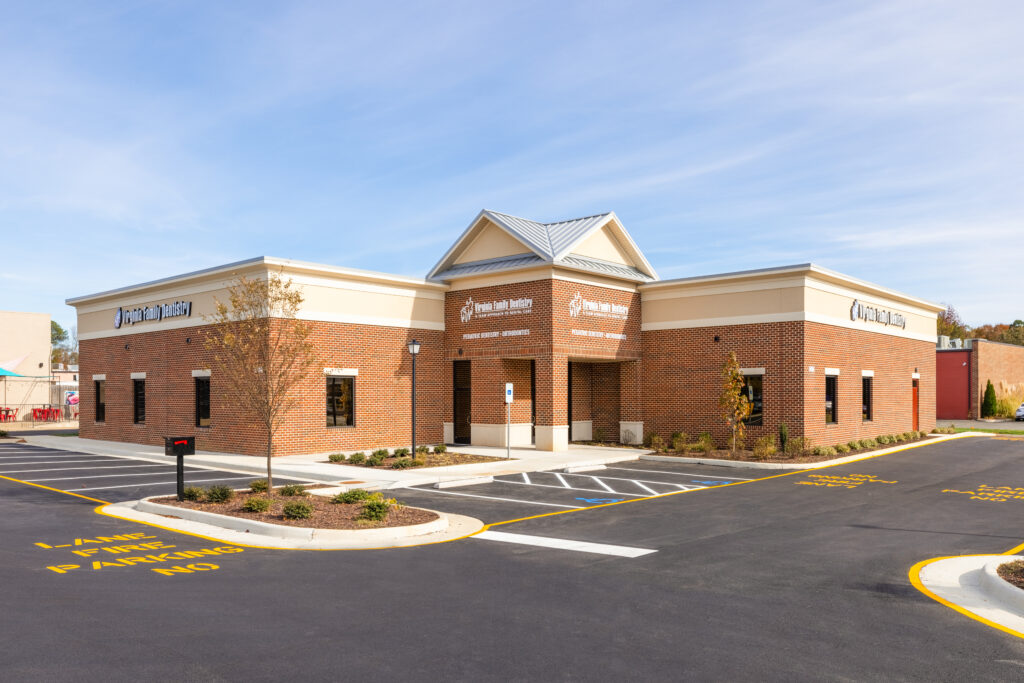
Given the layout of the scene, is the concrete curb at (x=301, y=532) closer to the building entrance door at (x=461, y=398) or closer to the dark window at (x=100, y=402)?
the building entrance door at (x=461, y=398)

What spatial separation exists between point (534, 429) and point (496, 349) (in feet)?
10.6

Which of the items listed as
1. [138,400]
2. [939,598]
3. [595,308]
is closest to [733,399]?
[595,308]

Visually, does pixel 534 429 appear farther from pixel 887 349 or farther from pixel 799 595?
pixel 799 595

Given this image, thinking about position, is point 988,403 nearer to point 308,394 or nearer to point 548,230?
point 548,230

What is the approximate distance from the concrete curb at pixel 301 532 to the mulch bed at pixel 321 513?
317mm

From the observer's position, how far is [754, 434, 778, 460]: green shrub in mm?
23453

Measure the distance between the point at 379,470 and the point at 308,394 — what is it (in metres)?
5.00

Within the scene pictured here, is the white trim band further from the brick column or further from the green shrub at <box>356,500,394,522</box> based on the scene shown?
the green shrub at <box>356,500,394,522</box>

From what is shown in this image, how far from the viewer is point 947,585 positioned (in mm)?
9133

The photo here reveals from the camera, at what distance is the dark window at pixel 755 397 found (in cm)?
2592

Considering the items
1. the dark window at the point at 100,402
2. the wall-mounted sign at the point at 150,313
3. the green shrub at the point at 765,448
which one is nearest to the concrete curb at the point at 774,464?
the green shrub at the point at 765,448

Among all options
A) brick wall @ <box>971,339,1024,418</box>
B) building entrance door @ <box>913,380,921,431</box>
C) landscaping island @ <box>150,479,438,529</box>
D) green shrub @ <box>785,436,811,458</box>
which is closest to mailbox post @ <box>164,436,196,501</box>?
landscaping island @ <box>150,479,438,529</box>

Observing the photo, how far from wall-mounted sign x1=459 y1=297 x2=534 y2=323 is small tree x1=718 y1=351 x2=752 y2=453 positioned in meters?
6.86

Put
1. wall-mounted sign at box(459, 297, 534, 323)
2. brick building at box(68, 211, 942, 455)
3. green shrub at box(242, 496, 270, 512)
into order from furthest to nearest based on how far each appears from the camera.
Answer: wall-mounted sign at box(459, 297, 534, 323)
brick building at box(68, 211, 942, 455)
green shrub at box(242, 496, 270, 512)
